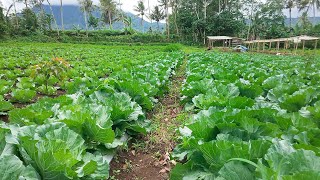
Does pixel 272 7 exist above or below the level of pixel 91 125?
above

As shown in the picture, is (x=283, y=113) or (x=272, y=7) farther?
(x=272, y=7)

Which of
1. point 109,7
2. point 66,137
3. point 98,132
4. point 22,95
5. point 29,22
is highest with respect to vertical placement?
point 109,7

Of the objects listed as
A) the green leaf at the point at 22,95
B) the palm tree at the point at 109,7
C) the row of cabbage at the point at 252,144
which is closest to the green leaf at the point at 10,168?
the row of cabbage at the point at 252,144

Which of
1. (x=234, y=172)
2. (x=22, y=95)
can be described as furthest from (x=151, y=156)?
(x=22, y=95)

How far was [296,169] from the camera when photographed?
1.60 meters

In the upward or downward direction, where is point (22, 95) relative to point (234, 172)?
downward

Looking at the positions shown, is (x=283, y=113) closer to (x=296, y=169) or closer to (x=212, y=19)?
(x=296, y=169)

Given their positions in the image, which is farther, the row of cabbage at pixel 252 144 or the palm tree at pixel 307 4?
the palm tree at pixel 307 4

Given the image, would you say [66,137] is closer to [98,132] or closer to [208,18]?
[98,132]

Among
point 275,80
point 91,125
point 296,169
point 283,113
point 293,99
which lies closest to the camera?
point 296,169

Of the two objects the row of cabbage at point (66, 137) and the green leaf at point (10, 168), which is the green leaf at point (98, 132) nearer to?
the row of cabbage at point (66, 137)

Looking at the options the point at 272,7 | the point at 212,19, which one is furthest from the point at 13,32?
the point at 272,7

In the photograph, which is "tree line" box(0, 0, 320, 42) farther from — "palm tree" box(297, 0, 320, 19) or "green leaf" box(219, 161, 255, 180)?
"green leaf" box(219, 161, 255, 180)

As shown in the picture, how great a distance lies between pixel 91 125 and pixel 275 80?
13.1ft
